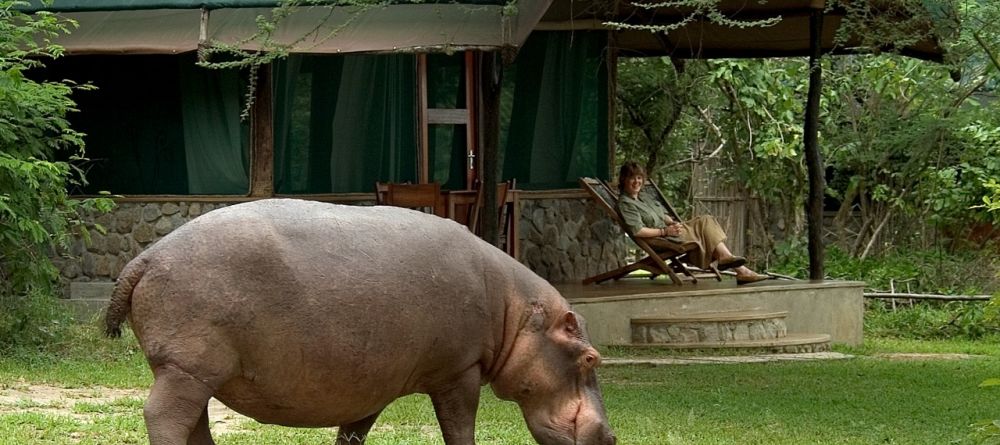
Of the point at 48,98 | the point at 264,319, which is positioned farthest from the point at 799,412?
the point at 48,98

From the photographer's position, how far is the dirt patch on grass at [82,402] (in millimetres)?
8422

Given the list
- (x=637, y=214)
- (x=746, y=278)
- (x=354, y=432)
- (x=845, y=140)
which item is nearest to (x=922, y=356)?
(x=746, y=278)

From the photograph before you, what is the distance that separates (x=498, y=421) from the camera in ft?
28.6

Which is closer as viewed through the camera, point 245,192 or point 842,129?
point 245,192

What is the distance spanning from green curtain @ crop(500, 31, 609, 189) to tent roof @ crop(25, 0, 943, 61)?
44cm

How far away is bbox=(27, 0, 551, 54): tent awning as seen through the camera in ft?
39.0

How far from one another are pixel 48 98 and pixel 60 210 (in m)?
1.70

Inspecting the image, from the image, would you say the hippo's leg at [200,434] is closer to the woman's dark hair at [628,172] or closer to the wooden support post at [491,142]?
the wooden support post at [491,142]

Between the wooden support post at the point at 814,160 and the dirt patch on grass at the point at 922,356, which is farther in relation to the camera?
the wooden support post at the point at 814,160

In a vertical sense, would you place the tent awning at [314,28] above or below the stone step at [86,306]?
above

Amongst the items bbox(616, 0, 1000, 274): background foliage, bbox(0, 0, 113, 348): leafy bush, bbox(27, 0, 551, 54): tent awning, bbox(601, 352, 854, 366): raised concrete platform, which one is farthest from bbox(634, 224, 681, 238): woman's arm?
bbox(0, 0, 113, 348): leafy bush

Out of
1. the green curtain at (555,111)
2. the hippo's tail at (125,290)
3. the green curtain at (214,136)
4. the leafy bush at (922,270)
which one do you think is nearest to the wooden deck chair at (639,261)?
the green curtain at (555,111)

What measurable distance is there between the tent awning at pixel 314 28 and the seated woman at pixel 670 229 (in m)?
2.36

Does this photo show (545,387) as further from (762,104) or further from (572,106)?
(762,104)
